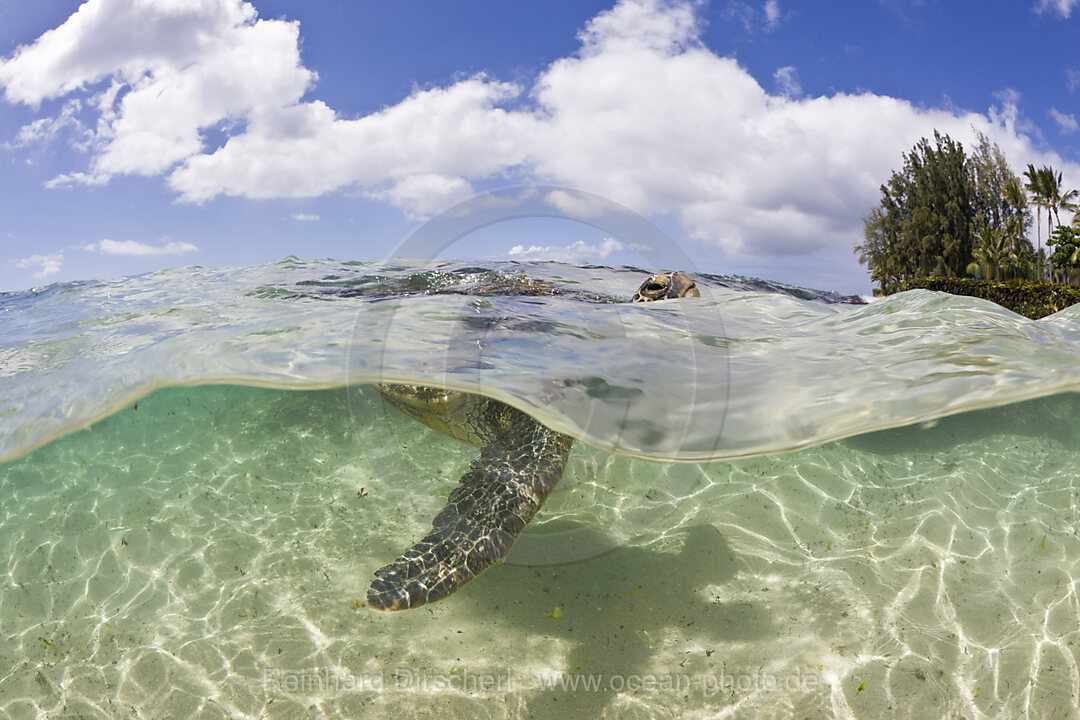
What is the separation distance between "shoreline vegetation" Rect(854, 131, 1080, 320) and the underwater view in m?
34.9

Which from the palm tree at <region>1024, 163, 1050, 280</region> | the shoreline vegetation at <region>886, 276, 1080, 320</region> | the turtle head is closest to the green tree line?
the palm tree at <region>1024, 163, 1050, 280</region>

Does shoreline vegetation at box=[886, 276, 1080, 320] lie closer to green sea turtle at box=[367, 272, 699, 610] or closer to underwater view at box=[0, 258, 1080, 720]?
underwater view at box=[0, 258, 1080, 720]

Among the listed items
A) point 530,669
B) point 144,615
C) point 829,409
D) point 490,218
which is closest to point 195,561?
point 144,615

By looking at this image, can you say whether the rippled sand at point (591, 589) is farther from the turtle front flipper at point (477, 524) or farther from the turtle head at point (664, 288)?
the turtle head at point (664, 288)

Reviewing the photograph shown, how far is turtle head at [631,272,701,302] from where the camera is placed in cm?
1104

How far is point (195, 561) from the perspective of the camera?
6.90 metres

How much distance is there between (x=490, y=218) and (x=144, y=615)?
6.99 meters

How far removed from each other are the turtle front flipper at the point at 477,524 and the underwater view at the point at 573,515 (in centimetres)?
100

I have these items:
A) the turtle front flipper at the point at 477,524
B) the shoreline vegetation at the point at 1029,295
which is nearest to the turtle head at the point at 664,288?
the turtle front flipper at the point at 477,524

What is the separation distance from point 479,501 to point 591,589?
5.74ft

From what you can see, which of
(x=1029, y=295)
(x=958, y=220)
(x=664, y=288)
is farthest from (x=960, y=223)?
(x=664, y=288)

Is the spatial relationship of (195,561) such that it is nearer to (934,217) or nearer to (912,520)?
(912,520)

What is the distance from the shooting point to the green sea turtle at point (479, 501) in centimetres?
466

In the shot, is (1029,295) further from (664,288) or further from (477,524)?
(477,524)
